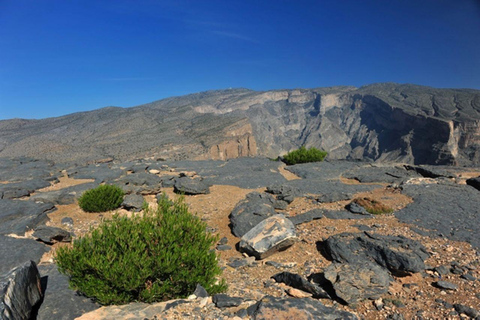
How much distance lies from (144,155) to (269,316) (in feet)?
171

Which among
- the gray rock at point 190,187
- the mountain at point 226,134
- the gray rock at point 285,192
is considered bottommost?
the gray rock at point 285,192

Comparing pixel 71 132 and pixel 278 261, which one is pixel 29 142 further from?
pixel 278 261

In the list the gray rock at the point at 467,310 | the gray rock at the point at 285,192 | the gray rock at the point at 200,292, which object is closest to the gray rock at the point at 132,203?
the gray rock at the point at 285,192

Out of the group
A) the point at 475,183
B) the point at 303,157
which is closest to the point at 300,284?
the point at 475,183

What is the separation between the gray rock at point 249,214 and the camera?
875 cm

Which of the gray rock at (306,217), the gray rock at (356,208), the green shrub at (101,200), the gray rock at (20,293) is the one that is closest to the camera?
the gray rock at (20,293)

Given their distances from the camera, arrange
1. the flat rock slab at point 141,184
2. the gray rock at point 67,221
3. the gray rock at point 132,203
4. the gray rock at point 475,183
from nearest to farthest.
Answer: the gray rock at point 67,221 → the gray rock at point 132,203 → the gray rock at point 475,183 → the flat rock slab at point 141,184

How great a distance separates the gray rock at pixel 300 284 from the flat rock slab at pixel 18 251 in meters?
5.77

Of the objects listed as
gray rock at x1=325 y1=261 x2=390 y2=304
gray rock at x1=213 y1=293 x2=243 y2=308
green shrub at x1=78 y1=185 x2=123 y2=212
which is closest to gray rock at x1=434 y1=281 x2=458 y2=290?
gray rock at x1=325 y1=261 x2=390 y2=304

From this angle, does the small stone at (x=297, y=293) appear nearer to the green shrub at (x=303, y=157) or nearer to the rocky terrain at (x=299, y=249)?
the rocky terrain at (x=299, y=249)

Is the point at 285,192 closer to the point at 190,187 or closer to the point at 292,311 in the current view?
the point at 190,187

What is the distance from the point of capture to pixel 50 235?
25.4 ft

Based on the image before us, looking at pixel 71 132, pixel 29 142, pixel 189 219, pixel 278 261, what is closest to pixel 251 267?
pixel 278 261

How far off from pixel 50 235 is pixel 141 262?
5593 mm
